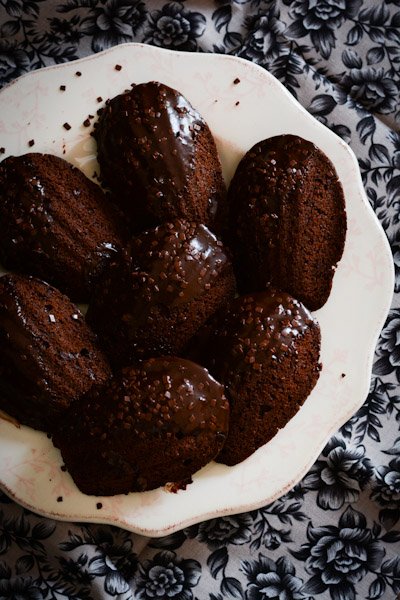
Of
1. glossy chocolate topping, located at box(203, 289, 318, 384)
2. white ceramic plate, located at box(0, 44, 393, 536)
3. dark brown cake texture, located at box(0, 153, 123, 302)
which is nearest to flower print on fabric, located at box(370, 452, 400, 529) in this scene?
white ceramic plate, located at box(0, 44, 393, 536)

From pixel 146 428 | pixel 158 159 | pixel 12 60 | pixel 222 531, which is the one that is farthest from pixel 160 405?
pixel 12 60

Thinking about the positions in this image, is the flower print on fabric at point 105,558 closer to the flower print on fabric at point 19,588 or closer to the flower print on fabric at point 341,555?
the flower print on fabric at point 19,588

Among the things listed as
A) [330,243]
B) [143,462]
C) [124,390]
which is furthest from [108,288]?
[330,243]

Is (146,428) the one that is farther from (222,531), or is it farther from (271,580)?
(271,580)

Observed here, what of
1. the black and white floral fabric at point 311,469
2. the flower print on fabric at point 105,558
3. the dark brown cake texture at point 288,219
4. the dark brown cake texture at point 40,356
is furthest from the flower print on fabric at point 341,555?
the dark brown cake texture at point 40,356

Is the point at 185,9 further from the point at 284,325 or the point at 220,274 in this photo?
the point at 284,325

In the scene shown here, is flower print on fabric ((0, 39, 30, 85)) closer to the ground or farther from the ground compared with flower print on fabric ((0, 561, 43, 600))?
farther from the ground

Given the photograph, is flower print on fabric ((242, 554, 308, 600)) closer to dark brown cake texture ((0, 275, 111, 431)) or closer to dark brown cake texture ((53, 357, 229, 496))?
dark brown cake texture ((53, 357, 229, 496))
